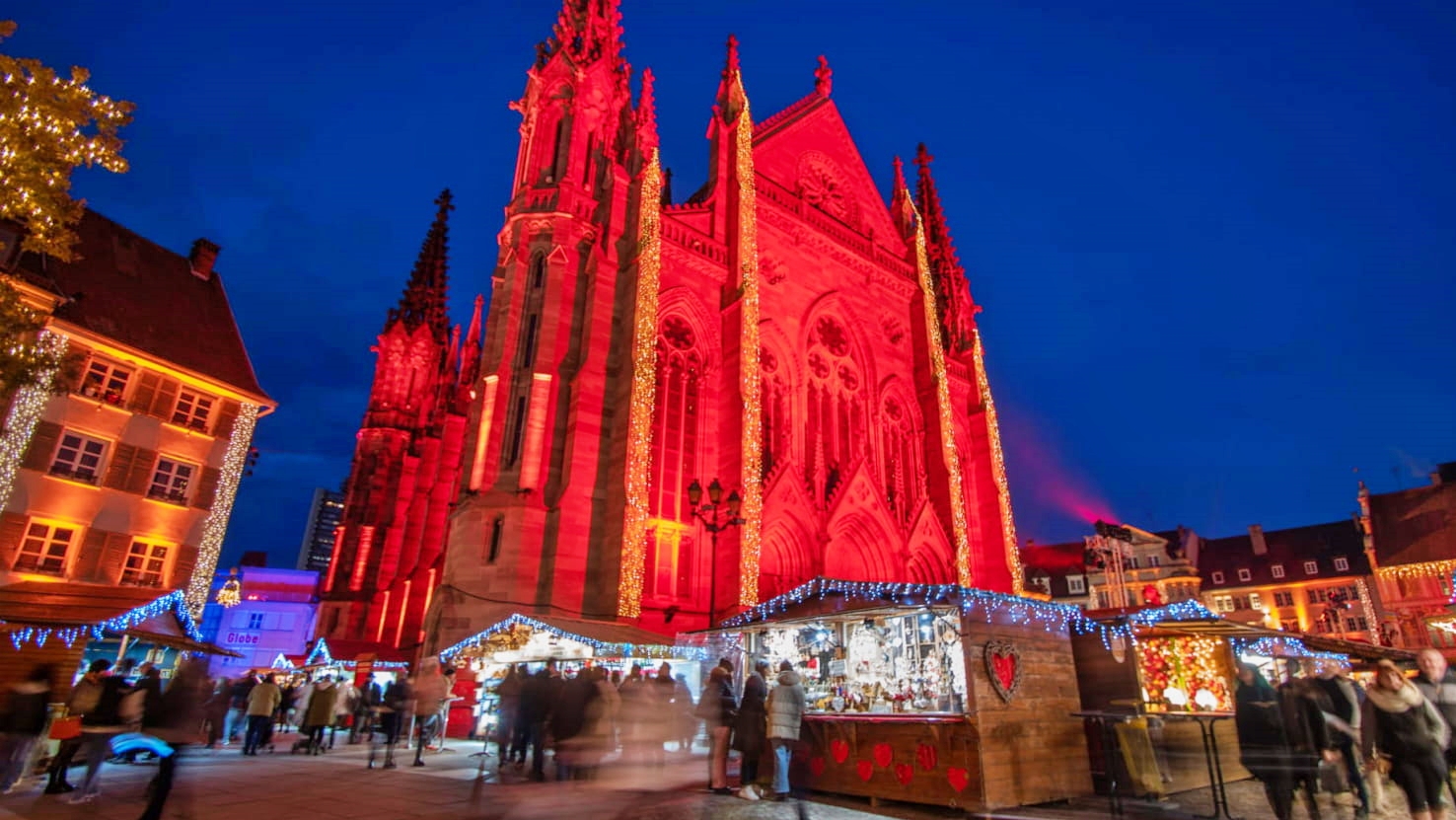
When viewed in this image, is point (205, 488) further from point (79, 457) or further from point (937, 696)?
point (937, 696)

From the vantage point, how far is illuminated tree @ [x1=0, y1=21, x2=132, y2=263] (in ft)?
36.7

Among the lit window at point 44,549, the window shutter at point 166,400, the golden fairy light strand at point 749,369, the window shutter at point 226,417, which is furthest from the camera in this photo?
the window shutter at point 226,417

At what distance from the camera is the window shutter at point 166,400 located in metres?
20.5

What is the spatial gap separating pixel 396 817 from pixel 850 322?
83.6ft

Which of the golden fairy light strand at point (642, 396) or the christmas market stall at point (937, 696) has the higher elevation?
the golden fairy light strand at point (642, 396)

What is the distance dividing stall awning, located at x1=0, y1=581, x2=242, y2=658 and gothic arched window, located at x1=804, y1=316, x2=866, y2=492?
18572 mm

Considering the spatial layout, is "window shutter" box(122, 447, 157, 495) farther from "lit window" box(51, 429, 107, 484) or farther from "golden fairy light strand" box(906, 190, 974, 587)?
"golden fairy light strand" box(906, 190, 974, 587)

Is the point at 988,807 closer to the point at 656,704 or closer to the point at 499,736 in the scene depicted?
the point at 656,704

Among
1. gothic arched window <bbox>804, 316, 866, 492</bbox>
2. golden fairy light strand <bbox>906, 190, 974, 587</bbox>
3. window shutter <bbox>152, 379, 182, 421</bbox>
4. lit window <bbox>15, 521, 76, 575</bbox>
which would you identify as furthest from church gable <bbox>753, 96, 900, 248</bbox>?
lit window <bbox>15, 521, 76, 575</bbox>

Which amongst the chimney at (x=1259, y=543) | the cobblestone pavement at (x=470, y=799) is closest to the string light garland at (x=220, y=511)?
the cobblestone pavement at (x=470, y=799)

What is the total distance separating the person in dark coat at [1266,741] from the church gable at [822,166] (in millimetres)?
25090

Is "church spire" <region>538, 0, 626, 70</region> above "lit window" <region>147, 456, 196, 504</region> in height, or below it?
above

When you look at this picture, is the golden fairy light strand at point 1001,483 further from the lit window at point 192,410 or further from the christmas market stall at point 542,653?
the lit window at point 192,410

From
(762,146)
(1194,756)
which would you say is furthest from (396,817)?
(762,146)
